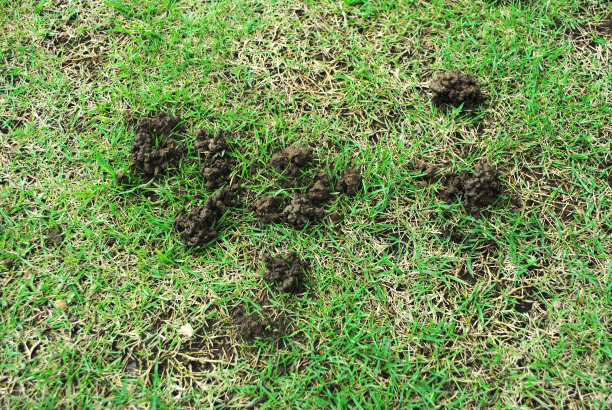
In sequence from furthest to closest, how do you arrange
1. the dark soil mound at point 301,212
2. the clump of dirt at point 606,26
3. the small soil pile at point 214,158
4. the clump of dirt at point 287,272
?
the clump of dirt at point 606,26
the small soil pile at point 214,158
the dark soil mound at point 301,212
the clump of dirt at point 287,272

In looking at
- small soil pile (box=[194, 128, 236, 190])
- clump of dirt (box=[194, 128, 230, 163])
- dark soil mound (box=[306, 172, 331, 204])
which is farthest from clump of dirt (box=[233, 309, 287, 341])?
clump of dirt (box=[194, 128, 230, 163])

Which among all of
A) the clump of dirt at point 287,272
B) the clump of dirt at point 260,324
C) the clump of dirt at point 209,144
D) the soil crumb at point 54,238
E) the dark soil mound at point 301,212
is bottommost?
the clump of dirt at point 260,324

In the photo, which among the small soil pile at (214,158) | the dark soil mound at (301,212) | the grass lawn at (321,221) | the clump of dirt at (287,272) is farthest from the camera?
the small soil pile at (214,158)

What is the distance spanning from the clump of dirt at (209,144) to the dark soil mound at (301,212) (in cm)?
61

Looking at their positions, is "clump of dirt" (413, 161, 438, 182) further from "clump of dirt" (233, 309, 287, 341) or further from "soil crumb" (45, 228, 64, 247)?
"soil crumb" (45, 228, 64, 247)

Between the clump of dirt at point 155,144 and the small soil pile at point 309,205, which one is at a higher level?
the clump of dirt at point 155,144

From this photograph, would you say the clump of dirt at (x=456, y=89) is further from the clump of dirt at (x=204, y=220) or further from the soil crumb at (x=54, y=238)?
the soil crumb at (x=54, y=238)

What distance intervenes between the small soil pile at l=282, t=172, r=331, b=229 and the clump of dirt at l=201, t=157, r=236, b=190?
1.56 feet

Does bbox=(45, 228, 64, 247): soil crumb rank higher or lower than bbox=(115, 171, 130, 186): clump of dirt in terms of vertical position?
lower

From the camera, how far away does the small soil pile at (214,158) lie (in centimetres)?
300

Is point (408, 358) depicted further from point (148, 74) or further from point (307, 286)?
point (148, 74)

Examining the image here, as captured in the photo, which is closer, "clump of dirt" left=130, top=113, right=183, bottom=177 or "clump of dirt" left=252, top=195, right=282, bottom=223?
"clump of dirt" left=252, top=195, right=282, bottom=223

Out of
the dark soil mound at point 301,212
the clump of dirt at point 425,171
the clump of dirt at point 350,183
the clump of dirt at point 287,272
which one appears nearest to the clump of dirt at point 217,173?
the dark soil mound at point 301,212

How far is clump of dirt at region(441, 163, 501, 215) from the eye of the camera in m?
2.93
